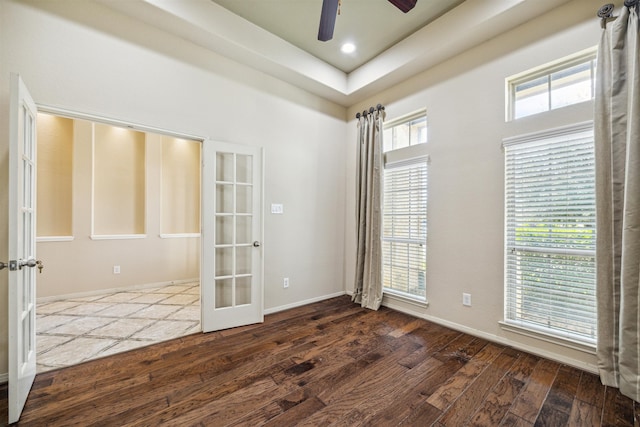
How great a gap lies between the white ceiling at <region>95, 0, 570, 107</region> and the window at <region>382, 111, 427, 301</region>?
0.71 m

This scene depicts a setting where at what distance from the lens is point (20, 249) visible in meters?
1.67

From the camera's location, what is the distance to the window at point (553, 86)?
2.25 metres

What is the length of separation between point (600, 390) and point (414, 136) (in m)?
2.87

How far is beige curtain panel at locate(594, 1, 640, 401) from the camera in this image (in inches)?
71.6

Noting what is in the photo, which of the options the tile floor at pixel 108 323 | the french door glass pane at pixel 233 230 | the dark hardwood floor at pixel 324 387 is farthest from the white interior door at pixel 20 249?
the french door glass pane at pixel 233 230

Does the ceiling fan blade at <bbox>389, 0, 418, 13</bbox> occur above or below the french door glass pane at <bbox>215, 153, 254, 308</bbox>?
above

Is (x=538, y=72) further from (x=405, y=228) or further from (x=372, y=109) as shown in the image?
(x=405, y=228)

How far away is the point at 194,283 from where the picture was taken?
16.9ft

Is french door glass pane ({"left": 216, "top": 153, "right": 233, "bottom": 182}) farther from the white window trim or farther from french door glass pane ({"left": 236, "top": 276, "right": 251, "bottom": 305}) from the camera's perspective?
the white window trim

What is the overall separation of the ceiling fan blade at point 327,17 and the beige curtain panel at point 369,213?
177 cm

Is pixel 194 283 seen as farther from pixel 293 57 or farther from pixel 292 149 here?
pixel 293 57

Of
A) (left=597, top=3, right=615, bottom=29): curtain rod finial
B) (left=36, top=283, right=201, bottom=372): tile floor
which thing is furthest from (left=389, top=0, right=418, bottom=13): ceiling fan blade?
(left=36, top=283, right=201, bottom=372): tile floor

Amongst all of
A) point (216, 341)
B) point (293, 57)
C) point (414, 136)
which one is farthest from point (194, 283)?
point (414, 136)

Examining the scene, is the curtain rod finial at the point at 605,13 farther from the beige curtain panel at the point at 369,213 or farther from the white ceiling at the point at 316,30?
the beige curtain panel at the point at 369,213
